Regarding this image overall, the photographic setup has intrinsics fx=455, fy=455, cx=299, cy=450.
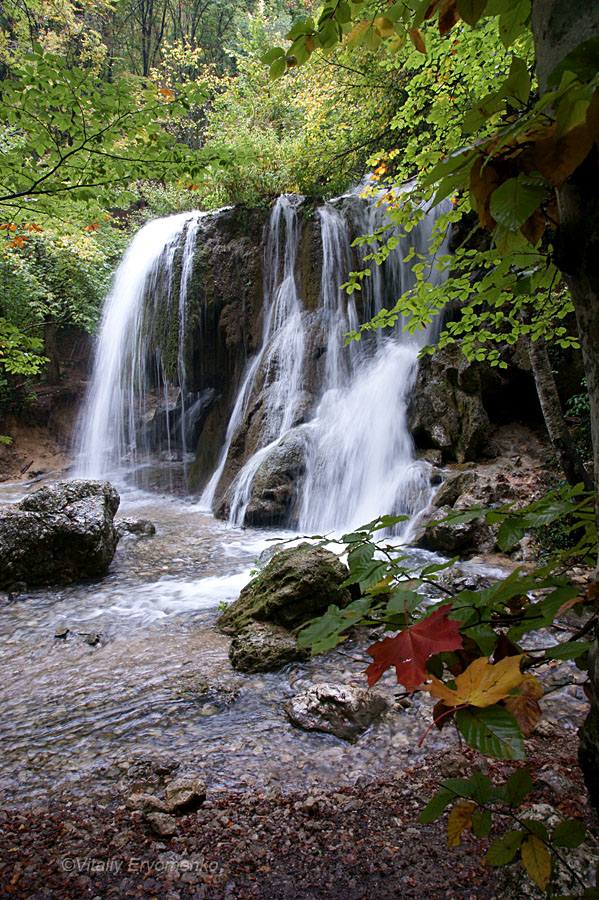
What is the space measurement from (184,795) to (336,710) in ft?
3.29

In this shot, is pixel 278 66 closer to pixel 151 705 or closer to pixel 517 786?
pixel 517 786

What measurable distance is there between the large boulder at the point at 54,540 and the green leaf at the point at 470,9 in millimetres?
5975

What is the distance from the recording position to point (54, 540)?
5.62 metres

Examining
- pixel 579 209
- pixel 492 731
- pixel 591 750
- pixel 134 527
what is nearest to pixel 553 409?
pixel 591 750

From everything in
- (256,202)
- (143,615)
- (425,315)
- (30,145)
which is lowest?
(143,615)

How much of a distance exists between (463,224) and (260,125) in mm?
12256

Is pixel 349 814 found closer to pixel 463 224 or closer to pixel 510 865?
pixel 510 865

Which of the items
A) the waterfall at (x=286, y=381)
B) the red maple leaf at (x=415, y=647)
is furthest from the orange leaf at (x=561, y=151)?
the waterfall at (x=286, y=381)

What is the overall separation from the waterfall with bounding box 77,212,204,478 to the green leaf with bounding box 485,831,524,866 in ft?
44.5

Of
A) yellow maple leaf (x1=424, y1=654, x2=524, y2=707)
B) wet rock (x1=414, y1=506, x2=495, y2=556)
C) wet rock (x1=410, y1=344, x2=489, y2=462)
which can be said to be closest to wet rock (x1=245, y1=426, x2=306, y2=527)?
wet rock (x1=410, y1=344, x2=489, y2=462)

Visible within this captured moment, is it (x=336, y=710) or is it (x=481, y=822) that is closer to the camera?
(x=481, y=822)

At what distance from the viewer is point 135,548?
7.15 m

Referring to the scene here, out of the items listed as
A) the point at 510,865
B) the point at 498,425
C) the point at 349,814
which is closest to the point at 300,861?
the point at 349,814

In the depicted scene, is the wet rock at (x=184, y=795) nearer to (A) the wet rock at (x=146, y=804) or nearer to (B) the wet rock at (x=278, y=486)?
(A) the wet rock at (x=146, y=804)
